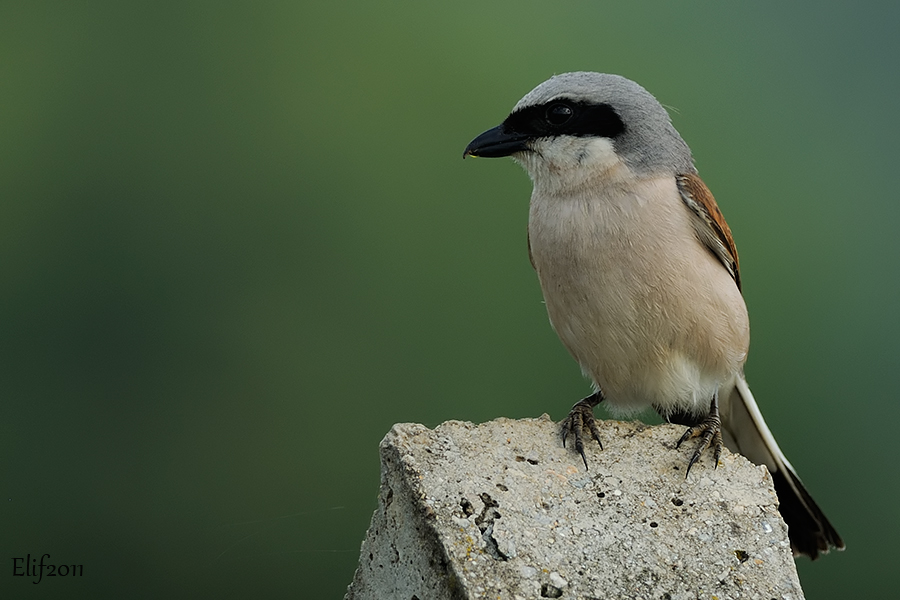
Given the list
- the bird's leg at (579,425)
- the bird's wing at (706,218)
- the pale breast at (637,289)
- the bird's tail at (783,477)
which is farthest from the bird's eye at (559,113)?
the bird's tail at (783,477)

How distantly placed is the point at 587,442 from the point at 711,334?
1.33ft

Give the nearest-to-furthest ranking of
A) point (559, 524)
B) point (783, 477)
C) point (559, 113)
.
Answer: point (559, 524), point (559, 113), point (783, 477)

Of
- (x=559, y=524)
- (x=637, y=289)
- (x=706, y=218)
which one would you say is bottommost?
(x=559, y=524)

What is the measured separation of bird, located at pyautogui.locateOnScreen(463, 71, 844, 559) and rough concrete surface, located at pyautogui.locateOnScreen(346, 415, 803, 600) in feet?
0.39

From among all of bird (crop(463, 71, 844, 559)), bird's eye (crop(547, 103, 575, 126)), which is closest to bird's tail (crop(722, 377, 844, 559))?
Result: bird (crop(463, 71, 844, 559))

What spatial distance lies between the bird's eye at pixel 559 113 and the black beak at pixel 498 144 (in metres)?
0.07

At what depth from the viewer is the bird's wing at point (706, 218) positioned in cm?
216

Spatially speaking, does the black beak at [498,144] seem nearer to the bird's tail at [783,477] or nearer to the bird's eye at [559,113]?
the bird's eye at [559,113]

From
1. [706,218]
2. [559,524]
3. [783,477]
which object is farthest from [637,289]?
[783,477]

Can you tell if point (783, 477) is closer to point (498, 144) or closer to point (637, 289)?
point (637, 289)

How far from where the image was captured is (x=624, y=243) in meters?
2.04

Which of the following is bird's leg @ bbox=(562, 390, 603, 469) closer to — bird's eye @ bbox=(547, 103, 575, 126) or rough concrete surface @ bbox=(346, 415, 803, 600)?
rough concrete surface @ bbox=(346, 415, 803, 600)

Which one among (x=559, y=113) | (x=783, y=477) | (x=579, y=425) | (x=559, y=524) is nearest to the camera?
(x=559, y=524)

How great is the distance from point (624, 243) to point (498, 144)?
36cm
